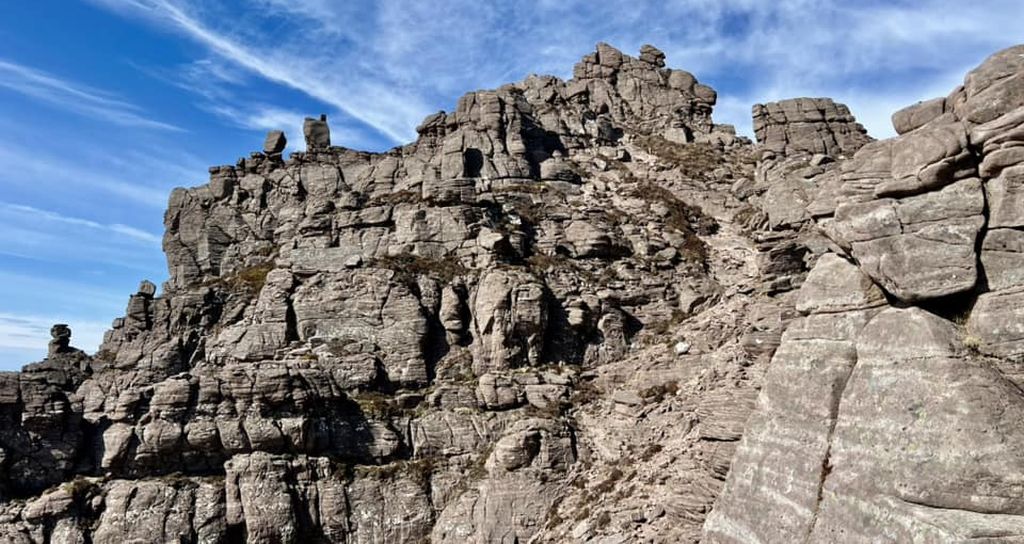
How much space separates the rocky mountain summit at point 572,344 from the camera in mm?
15611

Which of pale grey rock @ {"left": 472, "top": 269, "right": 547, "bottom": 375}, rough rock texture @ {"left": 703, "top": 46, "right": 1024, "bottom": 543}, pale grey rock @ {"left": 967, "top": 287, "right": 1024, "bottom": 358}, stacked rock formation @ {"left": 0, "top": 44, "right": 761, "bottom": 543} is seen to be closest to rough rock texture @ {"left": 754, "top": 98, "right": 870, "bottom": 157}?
stacked rock formation @ {"left": 0, "top": 44, "right": 761, "bottom": 543}

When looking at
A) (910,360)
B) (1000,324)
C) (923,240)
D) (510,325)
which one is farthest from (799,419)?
(510,325)

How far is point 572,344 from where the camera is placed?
146 feet

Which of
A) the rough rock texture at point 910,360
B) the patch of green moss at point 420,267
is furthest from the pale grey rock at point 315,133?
the rough rock texture at point 910,360

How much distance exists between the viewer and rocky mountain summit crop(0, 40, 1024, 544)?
15.6 metres

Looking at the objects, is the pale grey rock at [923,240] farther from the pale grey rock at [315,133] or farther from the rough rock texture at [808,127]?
the pale grey rock at [315,133]

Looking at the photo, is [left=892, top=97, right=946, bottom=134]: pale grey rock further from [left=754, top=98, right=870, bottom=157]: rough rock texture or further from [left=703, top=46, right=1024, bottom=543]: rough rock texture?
[left=754, top=98, right=870, bottom=157]: rough rock texture

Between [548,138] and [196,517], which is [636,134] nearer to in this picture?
[548,138]

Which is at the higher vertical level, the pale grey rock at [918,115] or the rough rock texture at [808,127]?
the rough rock texture at [808,127]

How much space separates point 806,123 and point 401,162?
38212 millimetres

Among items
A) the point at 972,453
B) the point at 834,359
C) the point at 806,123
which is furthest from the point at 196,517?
the point at 806,123

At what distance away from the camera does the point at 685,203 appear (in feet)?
187

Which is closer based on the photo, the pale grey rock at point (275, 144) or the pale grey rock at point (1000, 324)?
the pale grey rock at point (1000, 324)

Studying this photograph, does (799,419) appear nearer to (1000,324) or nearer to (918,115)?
(1000,324)
